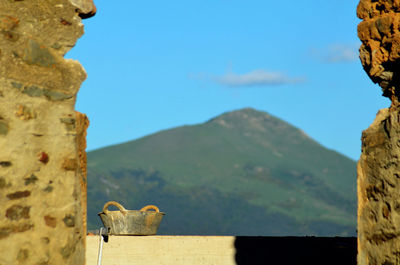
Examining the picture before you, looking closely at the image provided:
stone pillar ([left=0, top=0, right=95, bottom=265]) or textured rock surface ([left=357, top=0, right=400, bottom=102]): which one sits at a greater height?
textured rock surface ([left=357, top=0, right=400, bottom=102])

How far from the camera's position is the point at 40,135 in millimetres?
4973

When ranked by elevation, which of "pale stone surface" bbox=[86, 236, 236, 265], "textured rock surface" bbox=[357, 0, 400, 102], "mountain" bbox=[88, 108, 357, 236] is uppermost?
"mountain" bbox=[88, 108, 357, 236]

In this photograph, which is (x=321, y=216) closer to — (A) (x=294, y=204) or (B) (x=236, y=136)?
(A) (x=294, y=204)

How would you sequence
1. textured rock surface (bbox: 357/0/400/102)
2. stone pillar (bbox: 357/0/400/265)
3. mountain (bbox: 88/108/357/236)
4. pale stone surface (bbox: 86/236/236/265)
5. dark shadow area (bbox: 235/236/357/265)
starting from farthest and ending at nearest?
mountain (bbox: 88/108/357/236) → pale stone surface (bbox: 86/236/236/265) → dark shadow area (bbox: 235/236/357/265) → textured rock surface (bbox: 357/0/400/102) → stone pillar (bbox: 357/0/400/265)

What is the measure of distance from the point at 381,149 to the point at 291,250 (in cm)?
380

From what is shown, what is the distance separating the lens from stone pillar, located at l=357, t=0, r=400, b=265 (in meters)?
5.54

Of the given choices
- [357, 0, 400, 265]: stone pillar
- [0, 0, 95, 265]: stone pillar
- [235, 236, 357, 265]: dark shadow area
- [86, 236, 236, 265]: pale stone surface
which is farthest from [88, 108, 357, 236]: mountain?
[0, 0, 95, 265]: stone pillar

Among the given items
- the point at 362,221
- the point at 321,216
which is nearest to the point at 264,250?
the point at 362,221

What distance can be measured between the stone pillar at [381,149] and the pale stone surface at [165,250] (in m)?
3.66

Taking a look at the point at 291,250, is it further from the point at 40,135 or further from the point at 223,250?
the point at 40,135

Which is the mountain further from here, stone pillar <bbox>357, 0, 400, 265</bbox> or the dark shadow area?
stone pillar <bbox>357, 0, 400, 265</bbox>

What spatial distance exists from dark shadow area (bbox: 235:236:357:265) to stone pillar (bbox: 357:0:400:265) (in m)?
3.36

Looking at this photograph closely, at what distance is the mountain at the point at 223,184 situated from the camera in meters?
133

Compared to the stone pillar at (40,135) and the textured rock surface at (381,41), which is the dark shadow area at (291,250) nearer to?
the textured rock surface at (381,41)
